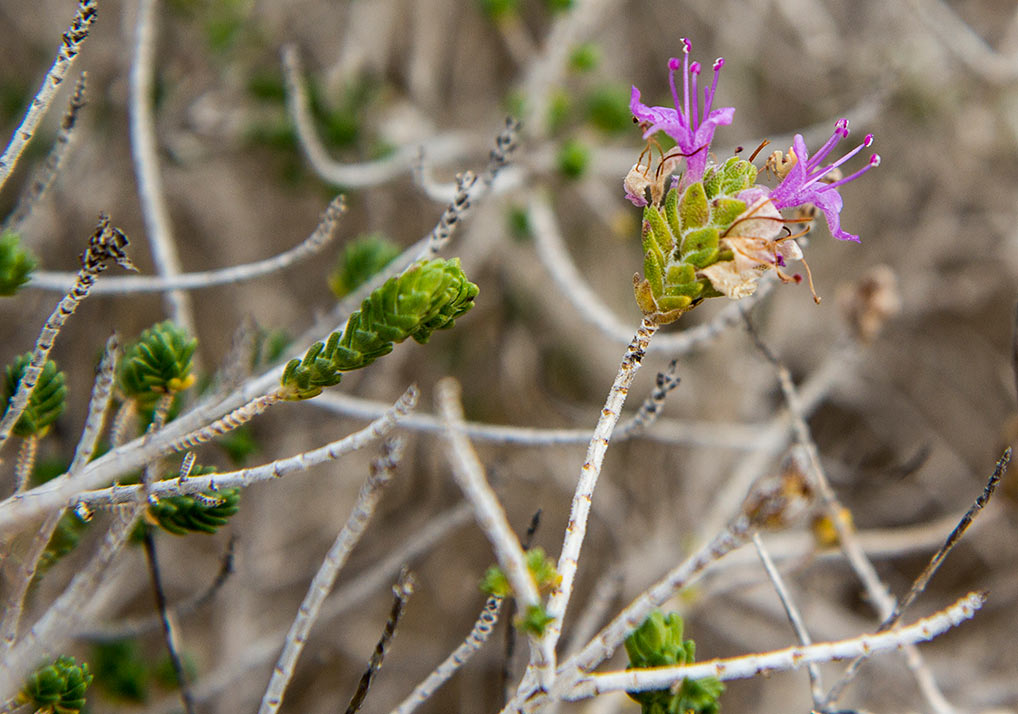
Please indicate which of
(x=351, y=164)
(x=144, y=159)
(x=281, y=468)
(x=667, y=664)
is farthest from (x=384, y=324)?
(x=351, y=164)

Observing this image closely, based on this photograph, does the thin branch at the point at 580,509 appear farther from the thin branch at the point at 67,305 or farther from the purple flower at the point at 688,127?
the thin branch at the point at 67,305

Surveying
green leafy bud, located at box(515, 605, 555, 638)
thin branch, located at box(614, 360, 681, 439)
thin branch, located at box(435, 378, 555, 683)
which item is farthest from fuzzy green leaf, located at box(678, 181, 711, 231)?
green leafy bud, located at box(515, 605, 555, 638)

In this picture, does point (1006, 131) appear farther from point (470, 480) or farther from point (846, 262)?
point (470, 480)

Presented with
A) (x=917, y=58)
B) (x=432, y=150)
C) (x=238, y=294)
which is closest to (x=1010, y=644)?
(x=917, y=58)

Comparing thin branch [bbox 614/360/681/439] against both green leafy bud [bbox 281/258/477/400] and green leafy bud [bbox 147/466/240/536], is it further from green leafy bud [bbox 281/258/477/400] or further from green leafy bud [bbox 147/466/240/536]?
green leafy bud [bbox 147/466/240/536]

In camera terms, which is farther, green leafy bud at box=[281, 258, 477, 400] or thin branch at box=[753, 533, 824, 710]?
thin branch at box=[753, 533, 824, 710]

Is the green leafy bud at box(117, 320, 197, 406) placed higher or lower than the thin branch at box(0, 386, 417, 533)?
higher

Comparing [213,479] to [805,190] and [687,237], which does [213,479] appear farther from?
[805,190]
